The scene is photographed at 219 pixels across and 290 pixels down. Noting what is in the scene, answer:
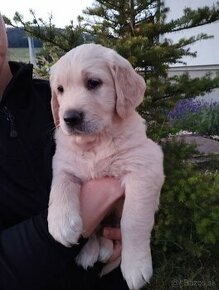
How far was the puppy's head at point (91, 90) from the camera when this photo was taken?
2.00 metres

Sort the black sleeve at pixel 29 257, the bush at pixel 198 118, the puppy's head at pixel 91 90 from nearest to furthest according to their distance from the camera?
the black sleeve at pixel 29 257 → the puppy's head at pixel 91 90 → the bush at pixel 198 118

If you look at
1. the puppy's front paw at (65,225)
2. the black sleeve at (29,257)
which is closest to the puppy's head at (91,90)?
the puppy's front paw at (65,225)

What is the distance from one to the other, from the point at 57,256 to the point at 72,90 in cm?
83

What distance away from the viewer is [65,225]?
5.89ft

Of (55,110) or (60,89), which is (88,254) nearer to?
(55,110)

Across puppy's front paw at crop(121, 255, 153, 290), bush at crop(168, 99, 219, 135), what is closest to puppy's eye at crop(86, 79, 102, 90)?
puppy's front paw at crop(121, 255, 153, 290)

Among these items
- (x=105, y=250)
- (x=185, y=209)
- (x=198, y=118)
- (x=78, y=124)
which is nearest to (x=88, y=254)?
(x=105, y=250)

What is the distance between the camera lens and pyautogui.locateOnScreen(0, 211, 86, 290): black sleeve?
1722mm

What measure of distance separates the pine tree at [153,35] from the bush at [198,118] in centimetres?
286

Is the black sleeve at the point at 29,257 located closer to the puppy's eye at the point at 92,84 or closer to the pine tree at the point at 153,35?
the puppy's eye at the point at 92,84

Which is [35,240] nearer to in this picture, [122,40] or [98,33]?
[122,40]

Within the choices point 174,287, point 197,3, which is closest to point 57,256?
point 174,287

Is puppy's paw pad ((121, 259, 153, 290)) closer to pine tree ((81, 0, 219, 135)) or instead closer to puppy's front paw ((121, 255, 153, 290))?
puppy's front paw ((121, 255, 153, 290))

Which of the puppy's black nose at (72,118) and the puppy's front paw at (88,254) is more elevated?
the puppy's black nose at (72,118)
